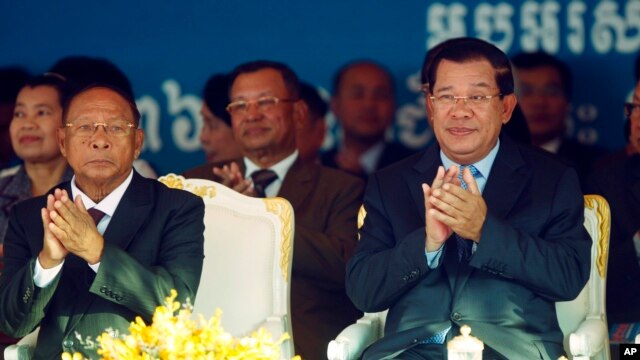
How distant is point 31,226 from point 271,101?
182 cm

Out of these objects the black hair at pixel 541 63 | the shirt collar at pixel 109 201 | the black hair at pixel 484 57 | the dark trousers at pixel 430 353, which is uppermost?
the black hair at pixel 541 63

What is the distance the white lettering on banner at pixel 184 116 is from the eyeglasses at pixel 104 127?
276 cm

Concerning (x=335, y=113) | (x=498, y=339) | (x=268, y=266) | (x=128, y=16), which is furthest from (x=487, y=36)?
(x=498, y=339)

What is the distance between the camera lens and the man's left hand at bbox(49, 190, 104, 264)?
4.74 metres

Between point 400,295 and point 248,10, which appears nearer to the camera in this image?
point 400,295

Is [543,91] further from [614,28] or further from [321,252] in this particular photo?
[321,252]

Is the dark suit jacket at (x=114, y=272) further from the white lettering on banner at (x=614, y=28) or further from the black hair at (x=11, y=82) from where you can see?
the white lettering on banner at (x=614, y=28)

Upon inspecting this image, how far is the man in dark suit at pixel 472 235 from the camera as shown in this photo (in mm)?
4820

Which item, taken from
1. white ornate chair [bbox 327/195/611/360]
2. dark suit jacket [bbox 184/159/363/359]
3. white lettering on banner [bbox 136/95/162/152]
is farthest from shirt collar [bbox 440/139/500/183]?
white lettering on banner [bbox 136/95/162/152]

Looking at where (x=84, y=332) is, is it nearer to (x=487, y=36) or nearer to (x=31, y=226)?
(x=31, y=226)

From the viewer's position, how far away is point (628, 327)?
19.1ft

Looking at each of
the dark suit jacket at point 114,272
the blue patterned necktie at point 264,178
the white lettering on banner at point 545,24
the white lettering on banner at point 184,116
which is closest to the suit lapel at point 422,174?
the dark suit jacket at point 114,272

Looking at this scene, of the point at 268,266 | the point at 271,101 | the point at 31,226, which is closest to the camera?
the point at 31,226

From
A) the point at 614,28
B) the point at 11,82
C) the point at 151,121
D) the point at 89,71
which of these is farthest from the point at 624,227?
the point at 11,82
